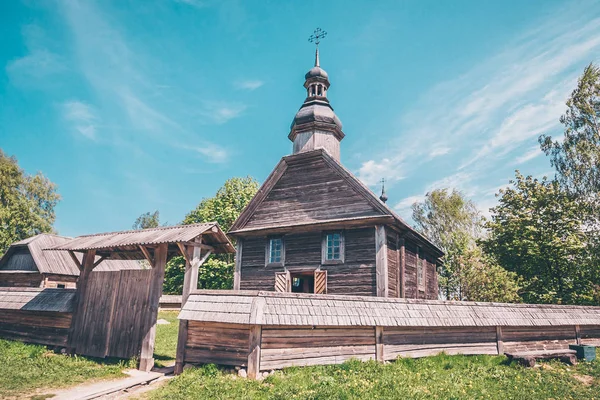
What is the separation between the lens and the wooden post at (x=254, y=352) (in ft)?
30.1

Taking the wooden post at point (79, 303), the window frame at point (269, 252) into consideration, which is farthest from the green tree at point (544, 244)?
the wooden post at point (79, 303)

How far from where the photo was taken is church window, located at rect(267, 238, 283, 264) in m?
17.9

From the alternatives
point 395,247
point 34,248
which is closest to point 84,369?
point 395,247

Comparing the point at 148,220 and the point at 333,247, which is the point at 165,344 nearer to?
the point at 333,247

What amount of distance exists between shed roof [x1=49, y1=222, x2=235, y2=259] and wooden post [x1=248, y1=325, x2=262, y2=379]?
319cm

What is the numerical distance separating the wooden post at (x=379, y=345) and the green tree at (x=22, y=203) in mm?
38673

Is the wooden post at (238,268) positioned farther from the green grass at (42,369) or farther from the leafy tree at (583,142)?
the leafy tree at (583,142)

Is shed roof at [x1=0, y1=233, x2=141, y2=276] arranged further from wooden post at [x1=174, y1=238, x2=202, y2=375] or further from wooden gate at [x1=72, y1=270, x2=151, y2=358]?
wooden post at [x1=174, y1=238, x2=202, y2=375]

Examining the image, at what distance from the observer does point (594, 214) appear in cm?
2325

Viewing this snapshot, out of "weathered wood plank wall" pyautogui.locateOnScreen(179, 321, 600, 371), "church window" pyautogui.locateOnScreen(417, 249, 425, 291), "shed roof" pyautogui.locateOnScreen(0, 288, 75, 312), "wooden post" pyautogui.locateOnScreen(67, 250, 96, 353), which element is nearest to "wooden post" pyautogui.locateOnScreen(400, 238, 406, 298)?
"church window" pyautogui.locateOnScreen(417, 249, 425, 291)

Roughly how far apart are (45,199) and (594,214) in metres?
48.5

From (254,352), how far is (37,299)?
8.95 metres

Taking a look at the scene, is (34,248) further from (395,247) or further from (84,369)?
(395,247)

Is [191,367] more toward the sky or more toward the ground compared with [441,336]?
more toward the ground
